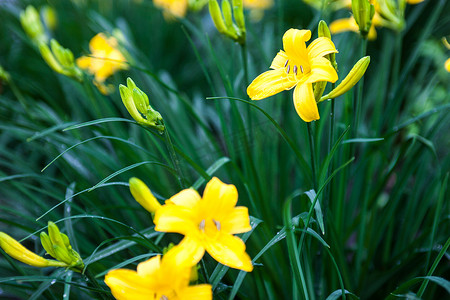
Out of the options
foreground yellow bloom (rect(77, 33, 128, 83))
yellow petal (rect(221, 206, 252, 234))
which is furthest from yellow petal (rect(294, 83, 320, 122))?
foreground yellow bloom (rect(77, 33, 128, 83))

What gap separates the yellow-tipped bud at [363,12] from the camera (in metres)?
1.03

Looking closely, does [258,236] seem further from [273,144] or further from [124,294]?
[124,294]

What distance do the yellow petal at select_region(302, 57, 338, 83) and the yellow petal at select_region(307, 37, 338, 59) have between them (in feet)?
0.06

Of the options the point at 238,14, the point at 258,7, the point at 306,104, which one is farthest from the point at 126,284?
the point at 258,7

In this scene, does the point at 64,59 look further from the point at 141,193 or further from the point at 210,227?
the point at 210,227

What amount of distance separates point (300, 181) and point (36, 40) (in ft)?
4.59

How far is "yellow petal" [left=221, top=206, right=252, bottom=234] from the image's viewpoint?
2.71 feet

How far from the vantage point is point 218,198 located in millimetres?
815

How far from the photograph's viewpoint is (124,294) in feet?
2.52

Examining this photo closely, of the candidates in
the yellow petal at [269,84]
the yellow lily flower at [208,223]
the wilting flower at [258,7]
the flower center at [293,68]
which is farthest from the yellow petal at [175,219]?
the wilting flower at [258,7]

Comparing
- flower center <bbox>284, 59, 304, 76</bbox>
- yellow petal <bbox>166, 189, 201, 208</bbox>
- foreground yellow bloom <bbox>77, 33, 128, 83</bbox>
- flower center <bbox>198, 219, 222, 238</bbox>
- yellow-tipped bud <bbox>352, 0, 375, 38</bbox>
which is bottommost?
flower center <bbox>198, 219, 222, 238</bbox>

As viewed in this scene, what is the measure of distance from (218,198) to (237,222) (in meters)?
0.07

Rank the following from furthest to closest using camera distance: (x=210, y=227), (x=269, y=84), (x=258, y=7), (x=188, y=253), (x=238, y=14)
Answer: (x=258, y=7), (x=238, y=14), (x=269, y=84), (x=210, y=227), (x=188, y=253)

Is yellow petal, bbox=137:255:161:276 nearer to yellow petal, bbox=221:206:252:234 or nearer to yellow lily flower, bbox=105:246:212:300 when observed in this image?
yellow lily flower, bbox=105:246:212:300
